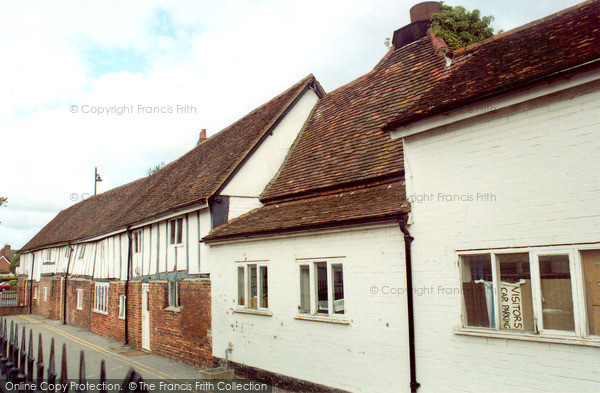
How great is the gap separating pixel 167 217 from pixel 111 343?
6.61 meters

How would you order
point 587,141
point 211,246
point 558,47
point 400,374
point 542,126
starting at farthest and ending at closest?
1. point 211,246
2. point 400,374
3. point 558,47
4. point 542,126
5. point 587,141

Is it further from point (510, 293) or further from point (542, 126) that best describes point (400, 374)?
point (542, 126)

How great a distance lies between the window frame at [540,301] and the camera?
5668mm

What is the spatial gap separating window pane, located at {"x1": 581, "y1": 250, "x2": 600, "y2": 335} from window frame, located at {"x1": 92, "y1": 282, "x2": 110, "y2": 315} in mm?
18234

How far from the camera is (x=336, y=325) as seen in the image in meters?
8.68

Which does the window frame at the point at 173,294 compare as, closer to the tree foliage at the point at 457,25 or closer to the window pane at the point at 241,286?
the window pane at the point at 241,286

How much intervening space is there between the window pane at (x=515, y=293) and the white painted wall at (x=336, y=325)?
164 centimetres

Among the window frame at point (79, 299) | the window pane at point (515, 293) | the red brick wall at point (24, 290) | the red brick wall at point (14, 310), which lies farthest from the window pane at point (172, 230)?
the red brick wall at point (24, 290)

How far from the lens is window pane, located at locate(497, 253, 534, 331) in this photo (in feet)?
20.6

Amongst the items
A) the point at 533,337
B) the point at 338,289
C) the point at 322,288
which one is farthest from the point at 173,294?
the point at 533,337

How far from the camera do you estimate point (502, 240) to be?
21.4 feet

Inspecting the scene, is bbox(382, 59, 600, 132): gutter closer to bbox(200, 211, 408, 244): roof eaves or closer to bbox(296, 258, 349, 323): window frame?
bbox(200, 211, 408, 244): roof eaves

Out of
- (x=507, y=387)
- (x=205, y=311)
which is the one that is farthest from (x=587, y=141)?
(x=205, y=311)

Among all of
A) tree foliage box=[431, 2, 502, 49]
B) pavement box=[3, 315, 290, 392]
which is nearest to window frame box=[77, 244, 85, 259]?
pavement box=[3, 315, 290, 392]
